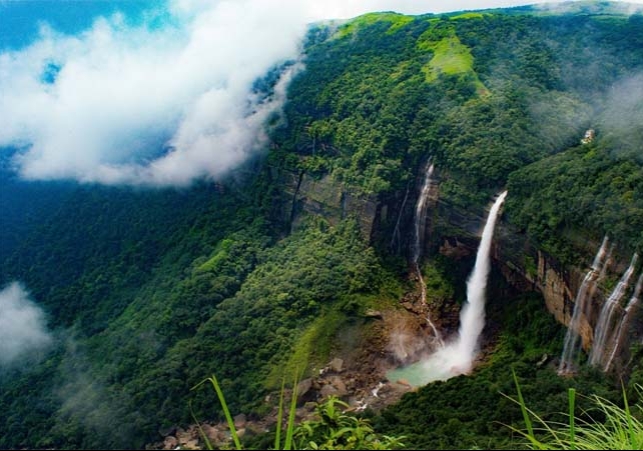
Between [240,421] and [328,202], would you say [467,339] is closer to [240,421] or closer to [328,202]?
[240,421]

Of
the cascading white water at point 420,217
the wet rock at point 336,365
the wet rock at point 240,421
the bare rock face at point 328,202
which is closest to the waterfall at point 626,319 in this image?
the wet rock at point 336,365

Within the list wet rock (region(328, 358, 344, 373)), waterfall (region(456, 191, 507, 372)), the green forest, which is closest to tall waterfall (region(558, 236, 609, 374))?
the green forest

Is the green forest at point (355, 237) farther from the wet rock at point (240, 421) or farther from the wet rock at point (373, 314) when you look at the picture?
the wet rock at point (240, 421)

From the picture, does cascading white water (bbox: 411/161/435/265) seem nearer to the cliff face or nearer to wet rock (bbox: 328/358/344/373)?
the cliff face

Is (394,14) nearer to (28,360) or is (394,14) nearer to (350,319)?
(350,319)

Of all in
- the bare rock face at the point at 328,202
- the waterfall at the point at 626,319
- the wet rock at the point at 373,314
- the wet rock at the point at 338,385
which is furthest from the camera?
the bare rock face at the point at 328,202

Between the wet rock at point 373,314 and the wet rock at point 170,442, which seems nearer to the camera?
the wet rock at point 170,442

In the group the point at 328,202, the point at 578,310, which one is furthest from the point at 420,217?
the point at 578,310
